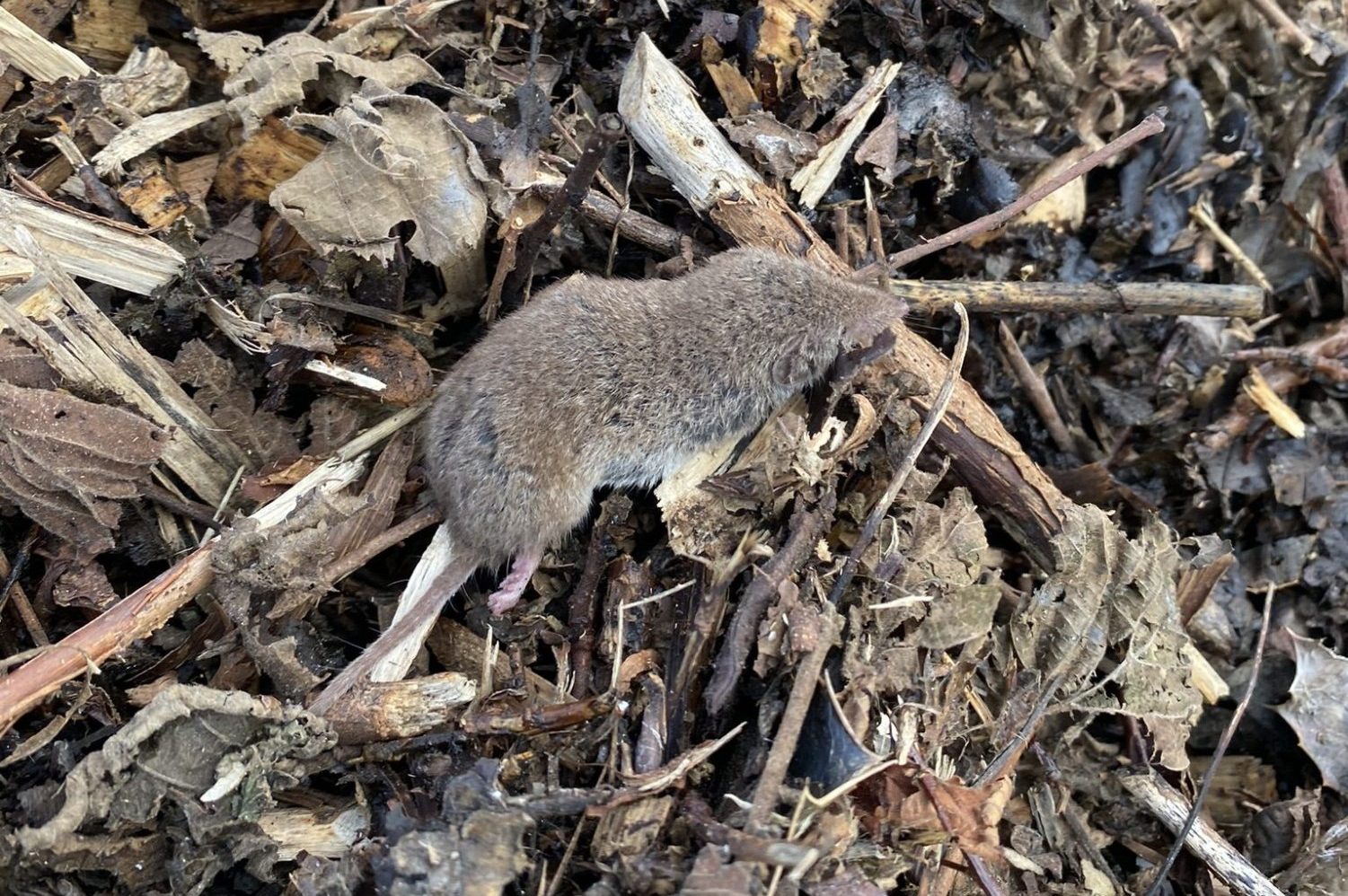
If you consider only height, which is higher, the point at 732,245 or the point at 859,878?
the point at 732,245

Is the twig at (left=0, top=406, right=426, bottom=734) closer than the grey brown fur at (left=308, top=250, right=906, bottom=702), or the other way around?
the twig at (left=0, top=406, right=426, bottom=734)

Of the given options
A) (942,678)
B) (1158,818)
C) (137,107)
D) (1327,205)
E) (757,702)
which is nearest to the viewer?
(757,702)

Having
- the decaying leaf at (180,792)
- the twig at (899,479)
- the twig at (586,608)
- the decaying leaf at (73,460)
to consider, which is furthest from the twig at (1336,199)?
the decaying leaf at (73,460)

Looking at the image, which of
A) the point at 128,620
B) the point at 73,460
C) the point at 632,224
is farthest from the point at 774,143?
the point at 128,620

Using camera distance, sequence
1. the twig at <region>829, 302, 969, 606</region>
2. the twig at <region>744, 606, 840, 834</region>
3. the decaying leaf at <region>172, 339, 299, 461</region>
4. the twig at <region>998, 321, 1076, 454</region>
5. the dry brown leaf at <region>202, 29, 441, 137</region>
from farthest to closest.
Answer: the twig at <region>998, 321, 1076, 454</region>
the dry brown leaf at <region>202, 29, 441, 137</region>
the decaying leaf at <region>172, 339, 299, 461</region>
the twig at <region>829, 302, 969, 606</region>
the twig at <region>744, 606, 840, 834</region>

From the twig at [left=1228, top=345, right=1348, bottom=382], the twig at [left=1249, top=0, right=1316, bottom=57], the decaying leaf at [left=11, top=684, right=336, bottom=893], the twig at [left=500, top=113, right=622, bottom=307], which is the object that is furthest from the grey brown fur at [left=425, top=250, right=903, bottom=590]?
the twig at [left=1249, top=0, right=1316, bottom=57]

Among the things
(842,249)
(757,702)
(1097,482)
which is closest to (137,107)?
(842,249)

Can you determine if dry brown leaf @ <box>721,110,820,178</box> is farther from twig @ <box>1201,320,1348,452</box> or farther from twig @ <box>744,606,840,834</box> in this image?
twig @ <box>1201,320,1348,452</box>

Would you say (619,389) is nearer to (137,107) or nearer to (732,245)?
(732,245)
